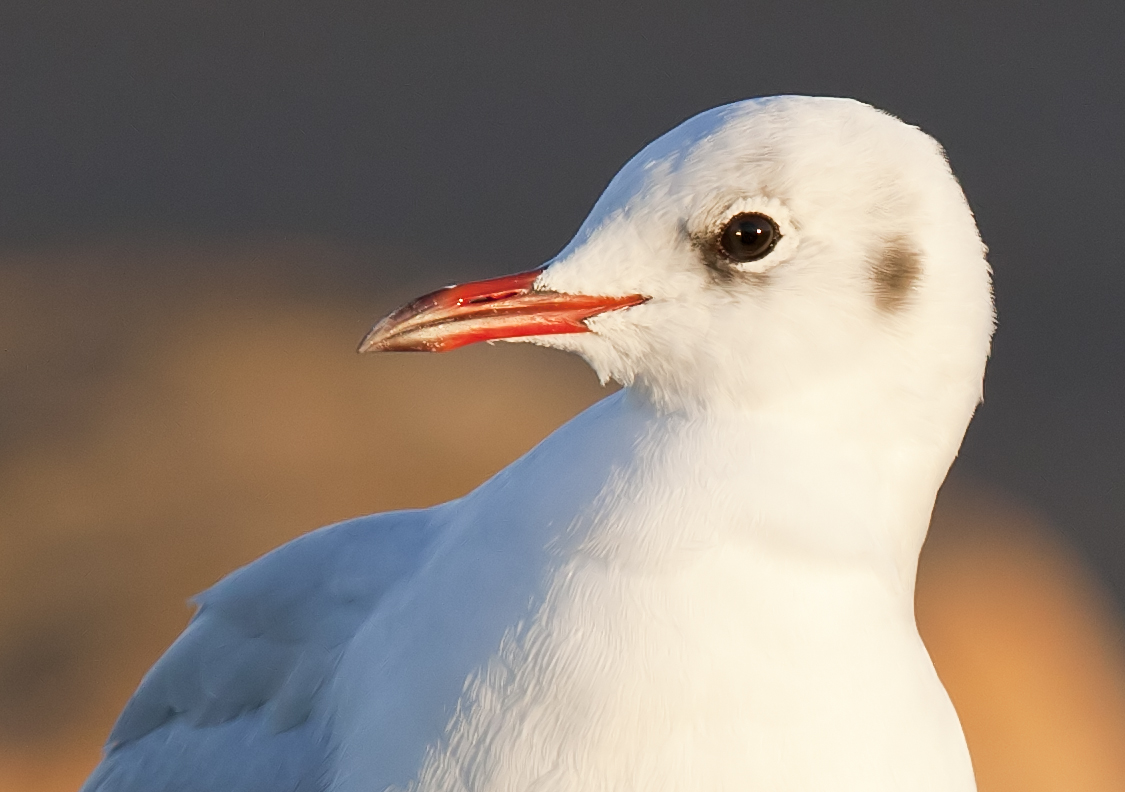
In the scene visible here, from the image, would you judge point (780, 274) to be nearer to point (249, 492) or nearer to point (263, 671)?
point (263, 671)

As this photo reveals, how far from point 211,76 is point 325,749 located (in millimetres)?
4187

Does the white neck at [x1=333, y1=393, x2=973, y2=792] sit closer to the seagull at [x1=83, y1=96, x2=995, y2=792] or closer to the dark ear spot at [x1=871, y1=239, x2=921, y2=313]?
the seagull at [x1=83, y1=96, x2=995, y2=792]

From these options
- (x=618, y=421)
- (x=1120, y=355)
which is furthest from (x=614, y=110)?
(x=618, y=421)

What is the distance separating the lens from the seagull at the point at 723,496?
0.98m

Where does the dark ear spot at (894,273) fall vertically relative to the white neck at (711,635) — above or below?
above

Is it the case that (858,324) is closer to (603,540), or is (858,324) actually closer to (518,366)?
(603,540)

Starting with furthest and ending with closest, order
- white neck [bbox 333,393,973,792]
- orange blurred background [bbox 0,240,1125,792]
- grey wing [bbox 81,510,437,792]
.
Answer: orange blurred background [bbox 0,240,1125,792]
grey wing [bbox 81,510,437,792]
white neck [bbox 333,393,973,792]

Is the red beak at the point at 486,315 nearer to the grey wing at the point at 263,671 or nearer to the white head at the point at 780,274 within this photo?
the white head at the point at 780,274

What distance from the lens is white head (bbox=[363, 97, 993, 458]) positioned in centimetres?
101

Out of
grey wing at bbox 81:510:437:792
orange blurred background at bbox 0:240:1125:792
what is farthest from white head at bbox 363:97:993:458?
orange blurred background at bbox 0:240:1125:792

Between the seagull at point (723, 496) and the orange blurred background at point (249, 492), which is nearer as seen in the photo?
the seagull at point (723, 496)

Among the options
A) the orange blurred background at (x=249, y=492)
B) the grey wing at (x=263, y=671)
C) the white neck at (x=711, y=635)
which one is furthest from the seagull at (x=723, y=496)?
the orange blurred background at (x=249, y=492)

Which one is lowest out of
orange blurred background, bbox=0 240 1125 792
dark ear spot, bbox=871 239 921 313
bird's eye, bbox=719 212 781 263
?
orange blurred background, bbox=0 240 1125 792

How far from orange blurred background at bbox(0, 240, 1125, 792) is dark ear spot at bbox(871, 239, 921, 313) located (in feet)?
5.80
